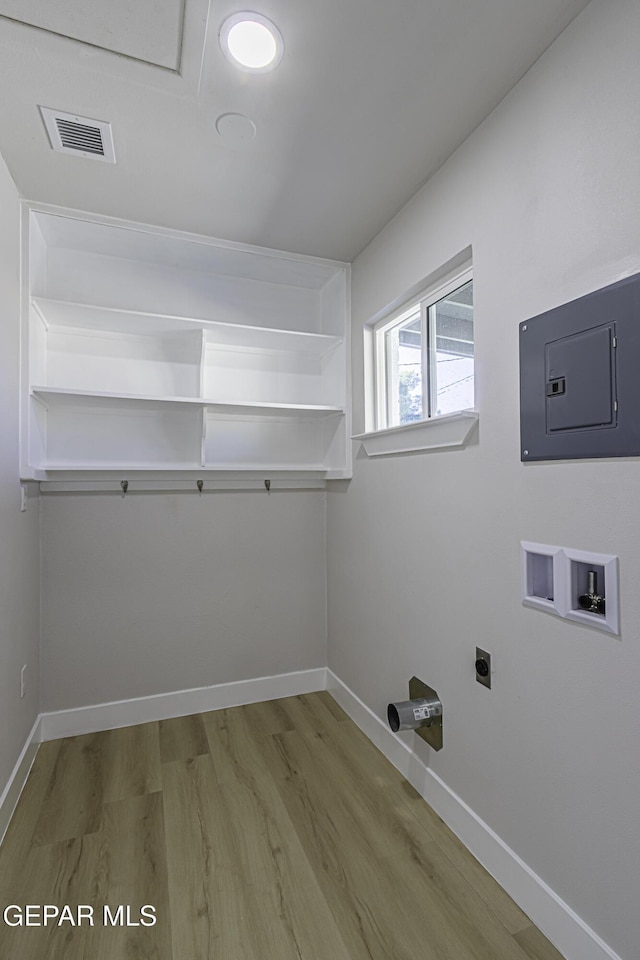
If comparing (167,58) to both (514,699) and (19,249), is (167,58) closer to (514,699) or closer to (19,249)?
(19,249)

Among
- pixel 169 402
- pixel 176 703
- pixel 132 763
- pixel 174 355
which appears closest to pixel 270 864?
pixel 132 763

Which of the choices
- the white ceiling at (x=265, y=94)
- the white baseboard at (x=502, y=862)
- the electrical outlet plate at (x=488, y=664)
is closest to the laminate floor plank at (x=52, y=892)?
the white baseboard at (x=502, y=862)

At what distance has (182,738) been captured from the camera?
7.14 ft

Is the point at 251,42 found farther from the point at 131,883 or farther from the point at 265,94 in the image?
the point at 131,883

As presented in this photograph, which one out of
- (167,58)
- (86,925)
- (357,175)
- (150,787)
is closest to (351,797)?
(150,787)

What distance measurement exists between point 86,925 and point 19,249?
7.50ft

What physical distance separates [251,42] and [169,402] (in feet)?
4.38

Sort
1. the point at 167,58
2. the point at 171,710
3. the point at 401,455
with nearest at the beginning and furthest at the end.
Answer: the point at 167,58 → the point at 401,455 → the point at 171,710

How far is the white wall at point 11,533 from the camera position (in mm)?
1599

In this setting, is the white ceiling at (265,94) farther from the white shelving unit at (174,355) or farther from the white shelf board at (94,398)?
the white shelf board at (94,398)

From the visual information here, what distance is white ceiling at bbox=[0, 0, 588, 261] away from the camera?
3.70 feet

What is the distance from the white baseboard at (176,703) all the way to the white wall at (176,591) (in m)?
0.04

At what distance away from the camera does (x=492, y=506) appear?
1.42 m

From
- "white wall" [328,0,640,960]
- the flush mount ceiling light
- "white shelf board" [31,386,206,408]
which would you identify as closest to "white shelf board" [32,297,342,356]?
"white shelf board" [31,386,206,408]
